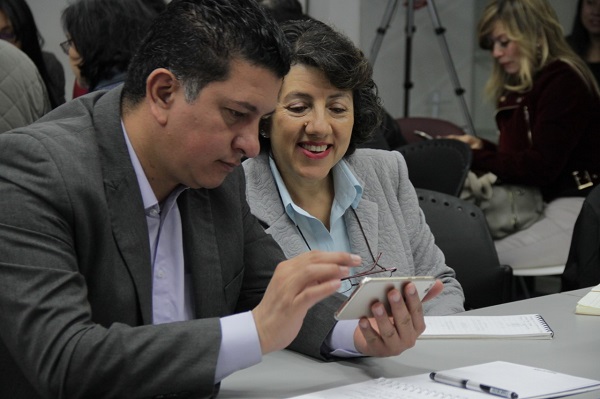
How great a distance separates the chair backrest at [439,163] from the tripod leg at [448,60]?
267 cm

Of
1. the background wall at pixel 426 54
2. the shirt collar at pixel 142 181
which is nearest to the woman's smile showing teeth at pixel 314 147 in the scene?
the shirt collar at pixel 142 181

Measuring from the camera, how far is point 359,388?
62.1 inches

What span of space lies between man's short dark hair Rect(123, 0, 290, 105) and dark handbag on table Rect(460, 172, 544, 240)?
2.46 m

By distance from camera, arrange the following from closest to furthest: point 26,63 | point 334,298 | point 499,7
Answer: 1. point 334,298
2. point 26,63
3. point 499,7

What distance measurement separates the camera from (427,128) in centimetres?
504

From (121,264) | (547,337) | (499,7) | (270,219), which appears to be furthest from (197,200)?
(499,7)

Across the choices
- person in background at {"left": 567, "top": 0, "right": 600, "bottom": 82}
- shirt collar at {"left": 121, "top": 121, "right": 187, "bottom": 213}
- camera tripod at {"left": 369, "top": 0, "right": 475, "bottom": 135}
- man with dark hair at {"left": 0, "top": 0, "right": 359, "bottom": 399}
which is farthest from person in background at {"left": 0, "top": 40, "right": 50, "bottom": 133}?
camera tripod at {"left": 369, "top": 0, "right": 475, "bottom": 135}

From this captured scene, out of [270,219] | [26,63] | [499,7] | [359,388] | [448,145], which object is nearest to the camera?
[359,388]

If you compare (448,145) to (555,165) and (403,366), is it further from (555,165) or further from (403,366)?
(403,366)

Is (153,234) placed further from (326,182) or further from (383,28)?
(383,28)

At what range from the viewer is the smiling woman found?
2.48 metres

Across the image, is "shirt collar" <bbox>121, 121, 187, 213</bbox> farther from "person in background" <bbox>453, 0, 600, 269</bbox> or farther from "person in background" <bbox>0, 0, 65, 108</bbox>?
"person in background" <bbox>453, 0, 600, 269</bbox>

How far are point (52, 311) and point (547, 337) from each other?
43.5 inches

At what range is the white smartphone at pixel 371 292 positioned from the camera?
156 cm
